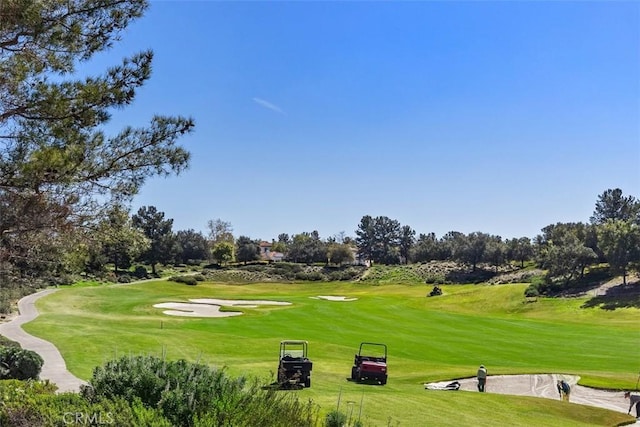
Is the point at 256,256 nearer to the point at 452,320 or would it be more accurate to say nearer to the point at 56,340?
the point at 452,320

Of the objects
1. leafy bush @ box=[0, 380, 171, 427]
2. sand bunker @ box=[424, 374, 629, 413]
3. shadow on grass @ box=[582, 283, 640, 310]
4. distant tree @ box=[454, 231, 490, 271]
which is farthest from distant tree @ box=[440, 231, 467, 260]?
leafy bush @ box=[0, 380, 171, 427]

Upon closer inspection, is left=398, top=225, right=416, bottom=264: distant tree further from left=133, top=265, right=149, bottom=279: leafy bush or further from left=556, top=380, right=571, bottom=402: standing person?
left=556, top=380, right=571, bottom=402: standing person

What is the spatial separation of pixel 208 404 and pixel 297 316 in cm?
2852

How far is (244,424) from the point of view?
19.2ft

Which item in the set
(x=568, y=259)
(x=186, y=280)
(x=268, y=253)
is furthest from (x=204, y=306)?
(x=268, y=253)

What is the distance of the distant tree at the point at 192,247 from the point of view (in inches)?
3614

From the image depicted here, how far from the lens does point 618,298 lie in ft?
153

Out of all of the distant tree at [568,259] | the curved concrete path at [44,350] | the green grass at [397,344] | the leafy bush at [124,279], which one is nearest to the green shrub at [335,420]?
the green grass at [397,344]

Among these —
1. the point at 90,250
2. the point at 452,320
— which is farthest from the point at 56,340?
the point at 452,320

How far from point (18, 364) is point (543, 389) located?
17.3 meters
